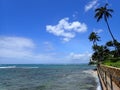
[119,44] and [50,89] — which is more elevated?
[119,44]

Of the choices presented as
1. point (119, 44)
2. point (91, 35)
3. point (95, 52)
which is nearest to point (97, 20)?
point (119, 44)

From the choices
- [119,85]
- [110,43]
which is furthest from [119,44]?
[119,85]

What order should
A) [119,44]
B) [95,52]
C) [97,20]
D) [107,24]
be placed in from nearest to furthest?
[107,24]
[97,20]
[119,44]
[95,52]

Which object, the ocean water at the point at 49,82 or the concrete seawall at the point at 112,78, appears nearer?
the concrete seawall at the point at 112,78

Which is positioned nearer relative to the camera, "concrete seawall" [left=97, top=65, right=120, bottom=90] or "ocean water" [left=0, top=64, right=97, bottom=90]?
"concrete seawall" [left=97, top=65, right=120, bottom=90]

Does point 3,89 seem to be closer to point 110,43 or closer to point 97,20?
point 97,20

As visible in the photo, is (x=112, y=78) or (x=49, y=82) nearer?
(x=112, y=78)

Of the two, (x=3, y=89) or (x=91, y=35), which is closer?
(x=3, y=89)

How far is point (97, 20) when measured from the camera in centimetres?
6072

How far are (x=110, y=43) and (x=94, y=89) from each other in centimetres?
7777

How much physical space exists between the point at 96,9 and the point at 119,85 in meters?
56.5

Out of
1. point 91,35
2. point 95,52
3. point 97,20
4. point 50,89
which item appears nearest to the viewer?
point 50,89

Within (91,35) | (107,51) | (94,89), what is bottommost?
(94,89)

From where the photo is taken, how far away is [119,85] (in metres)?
7.30
